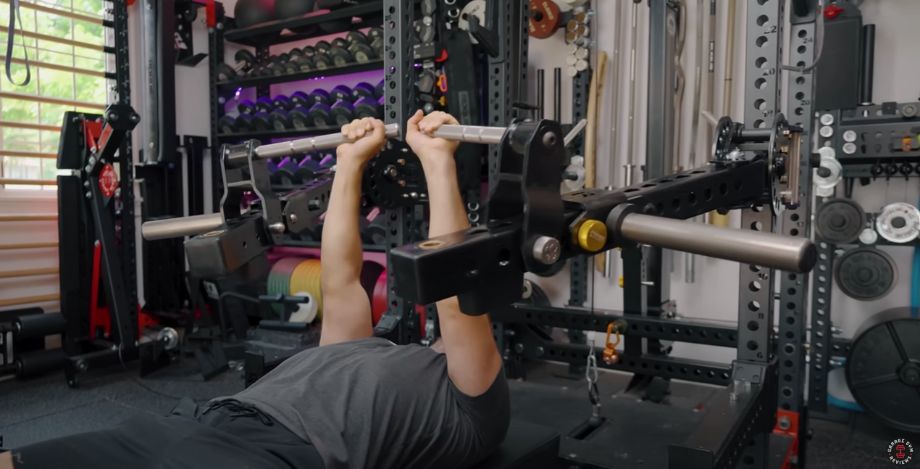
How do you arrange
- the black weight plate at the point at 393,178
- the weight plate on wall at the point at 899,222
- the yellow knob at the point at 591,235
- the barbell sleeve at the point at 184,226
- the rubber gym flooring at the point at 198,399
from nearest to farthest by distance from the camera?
the yellow knob at the point at 591,235
the barbell sleeve at the point at 184,226
the black weight plate at the point at 393,178
the rubber gym flooring at the point at 198,399
the weight plate on wall at the point at 899,222

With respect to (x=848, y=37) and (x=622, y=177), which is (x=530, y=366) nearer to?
(x=622, y=177)

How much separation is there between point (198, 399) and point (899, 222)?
3594 mm

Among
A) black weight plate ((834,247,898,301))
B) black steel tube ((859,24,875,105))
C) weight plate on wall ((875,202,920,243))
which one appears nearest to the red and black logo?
black weight plate ((834,247,898,301))

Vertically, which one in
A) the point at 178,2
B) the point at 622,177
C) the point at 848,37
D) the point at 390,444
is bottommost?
the point at 390,444

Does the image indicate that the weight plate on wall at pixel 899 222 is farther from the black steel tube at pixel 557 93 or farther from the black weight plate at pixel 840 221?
the black steel tube at pixel 557 93

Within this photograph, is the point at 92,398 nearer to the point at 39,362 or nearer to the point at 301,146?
the point at 39,362

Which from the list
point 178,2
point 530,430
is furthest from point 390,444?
point 178,2

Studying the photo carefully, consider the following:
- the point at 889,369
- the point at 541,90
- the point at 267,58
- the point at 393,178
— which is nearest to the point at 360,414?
the point at 393,178

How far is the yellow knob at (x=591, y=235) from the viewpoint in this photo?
104cm

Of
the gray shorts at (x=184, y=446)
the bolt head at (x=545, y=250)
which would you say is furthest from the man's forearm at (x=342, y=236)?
the bolt head at (x=545, y=250)

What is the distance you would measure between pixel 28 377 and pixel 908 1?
524cm

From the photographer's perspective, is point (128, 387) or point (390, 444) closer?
point (390, 444)

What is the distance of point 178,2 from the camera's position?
17.0 ft

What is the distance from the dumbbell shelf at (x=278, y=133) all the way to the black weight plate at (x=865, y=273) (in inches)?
134
